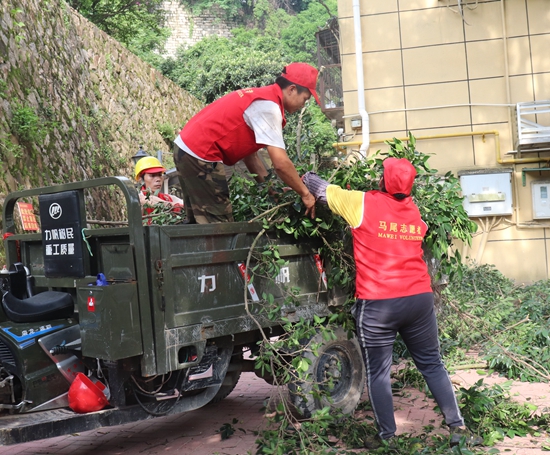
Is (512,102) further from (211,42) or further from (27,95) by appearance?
(211,42)

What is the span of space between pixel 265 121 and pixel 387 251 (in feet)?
4.05

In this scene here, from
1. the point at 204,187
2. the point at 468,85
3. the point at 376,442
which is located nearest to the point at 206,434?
the point at 376,442

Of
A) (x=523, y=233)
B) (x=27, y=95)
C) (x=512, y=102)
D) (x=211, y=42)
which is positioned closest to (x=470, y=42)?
(x=512, y=102)

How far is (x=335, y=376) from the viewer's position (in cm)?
507

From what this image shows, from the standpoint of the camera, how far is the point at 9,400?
4.05 metres

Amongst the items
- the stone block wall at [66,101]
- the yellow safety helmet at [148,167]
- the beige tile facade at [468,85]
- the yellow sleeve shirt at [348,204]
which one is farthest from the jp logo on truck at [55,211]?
the beige tile facade at [468,85]

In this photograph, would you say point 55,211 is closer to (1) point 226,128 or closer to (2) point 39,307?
(2) point 39,307

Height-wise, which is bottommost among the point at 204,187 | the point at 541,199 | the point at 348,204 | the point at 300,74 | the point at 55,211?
the point at 541,199

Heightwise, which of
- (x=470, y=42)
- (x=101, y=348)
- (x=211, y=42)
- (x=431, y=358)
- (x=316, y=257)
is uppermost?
(x=211, y=42)

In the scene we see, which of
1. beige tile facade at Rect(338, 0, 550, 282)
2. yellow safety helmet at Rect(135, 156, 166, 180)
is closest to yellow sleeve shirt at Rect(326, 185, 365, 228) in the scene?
yellow safety helmet at Rect(135, 156, 166, 180)

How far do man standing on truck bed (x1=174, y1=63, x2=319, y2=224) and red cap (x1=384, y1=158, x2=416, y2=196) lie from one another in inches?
22.0

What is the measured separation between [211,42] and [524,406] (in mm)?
36259

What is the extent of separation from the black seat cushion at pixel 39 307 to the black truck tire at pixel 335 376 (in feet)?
5.46

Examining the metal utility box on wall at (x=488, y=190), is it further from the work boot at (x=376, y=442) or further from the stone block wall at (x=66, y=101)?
the work boot at (x=376, y=442)
